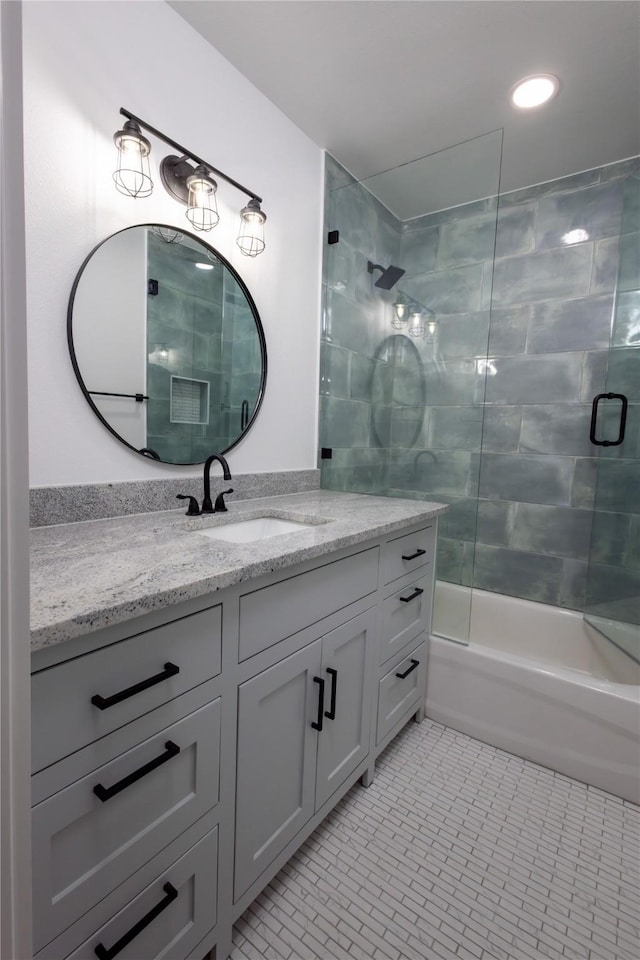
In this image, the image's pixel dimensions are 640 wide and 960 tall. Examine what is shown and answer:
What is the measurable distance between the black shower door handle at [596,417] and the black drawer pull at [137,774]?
86.8 inches

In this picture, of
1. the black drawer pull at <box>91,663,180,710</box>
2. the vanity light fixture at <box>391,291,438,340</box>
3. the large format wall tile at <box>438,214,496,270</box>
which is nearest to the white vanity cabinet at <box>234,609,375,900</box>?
the black drawer pull at <box>91,663,180,710</box>

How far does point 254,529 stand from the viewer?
5.02 ft

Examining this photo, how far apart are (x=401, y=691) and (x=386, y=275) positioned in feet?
6.72

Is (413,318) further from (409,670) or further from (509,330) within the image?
(409,670)

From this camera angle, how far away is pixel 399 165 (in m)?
2.17

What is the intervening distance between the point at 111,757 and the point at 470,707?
160cm

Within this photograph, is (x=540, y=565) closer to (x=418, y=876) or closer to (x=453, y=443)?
(x=453, y=443)

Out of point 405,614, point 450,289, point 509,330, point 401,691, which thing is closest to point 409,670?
point 401,691

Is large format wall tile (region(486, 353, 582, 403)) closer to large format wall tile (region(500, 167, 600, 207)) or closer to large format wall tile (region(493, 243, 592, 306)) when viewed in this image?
large format wall tile (region(493, 243, 592, 306))

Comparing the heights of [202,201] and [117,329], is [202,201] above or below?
above

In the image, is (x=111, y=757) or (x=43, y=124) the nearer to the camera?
(x=111, y=757)

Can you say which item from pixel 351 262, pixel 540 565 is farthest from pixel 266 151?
pixel 540 565

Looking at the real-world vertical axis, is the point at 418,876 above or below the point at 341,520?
below

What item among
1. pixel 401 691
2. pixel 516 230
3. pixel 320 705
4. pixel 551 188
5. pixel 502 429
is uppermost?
pixel 551 188
